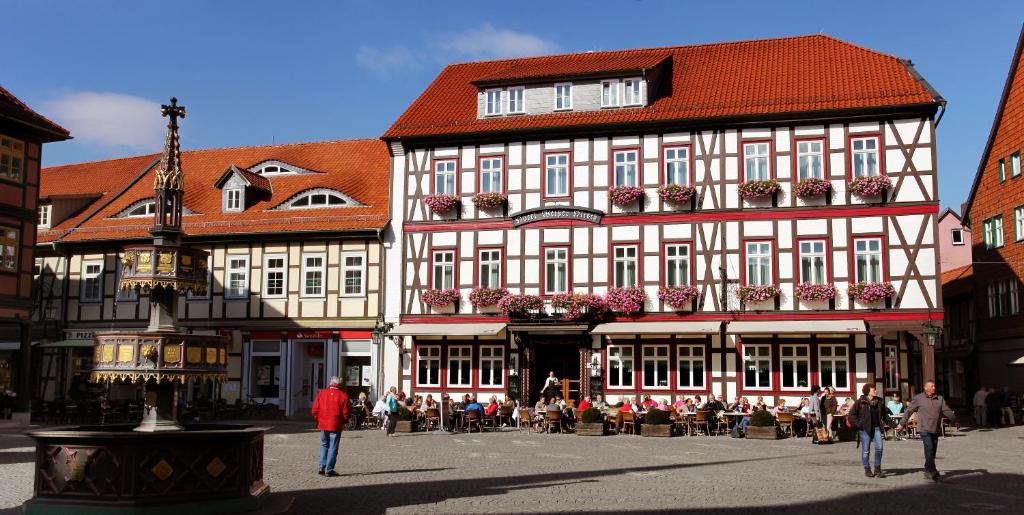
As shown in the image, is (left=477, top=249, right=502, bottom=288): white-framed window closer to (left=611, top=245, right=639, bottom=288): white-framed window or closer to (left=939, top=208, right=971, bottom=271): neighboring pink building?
A: (left=611, top=245, right=639, bottom=288): white-framed window

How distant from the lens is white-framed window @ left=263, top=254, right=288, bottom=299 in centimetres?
3619

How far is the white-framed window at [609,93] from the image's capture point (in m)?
33.9

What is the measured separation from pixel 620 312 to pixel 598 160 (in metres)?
5.01

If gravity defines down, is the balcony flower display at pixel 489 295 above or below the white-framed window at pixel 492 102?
below

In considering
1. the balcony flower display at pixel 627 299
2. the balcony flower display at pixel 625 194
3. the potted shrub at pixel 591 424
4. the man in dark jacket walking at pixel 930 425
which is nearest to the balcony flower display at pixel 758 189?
the balcony flower display at pixel 625 194

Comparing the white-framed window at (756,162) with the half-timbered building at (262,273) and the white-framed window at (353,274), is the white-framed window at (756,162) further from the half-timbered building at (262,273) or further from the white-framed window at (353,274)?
the white-framed window at (353,274)

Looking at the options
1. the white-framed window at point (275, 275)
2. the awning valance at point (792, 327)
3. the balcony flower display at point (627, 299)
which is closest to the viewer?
the awning valance at point (792, 327)

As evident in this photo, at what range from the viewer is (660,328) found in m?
31.2

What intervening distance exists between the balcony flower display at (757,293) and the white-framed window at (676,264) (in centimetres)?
185

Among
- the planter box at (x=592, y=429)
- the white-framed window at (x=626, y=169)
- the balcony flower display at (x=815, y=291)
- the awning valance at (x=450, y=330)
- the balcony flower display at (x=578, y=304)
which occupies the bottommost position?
the planter box at (x=592, y=429)

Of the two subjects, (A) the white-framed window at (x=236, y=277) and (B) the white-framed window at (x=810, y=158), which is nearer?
(B) the white-framed window at (x=810, y=158)

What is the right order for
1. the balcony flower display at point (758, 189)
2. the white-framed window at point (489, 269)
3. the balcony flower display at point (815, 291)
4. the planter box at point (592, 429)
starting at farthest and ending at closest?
the white-framed window at point (489, 269) < the balcony flower display at point (758, 189) < the balcony flower display at point (815, 291) < the planter box at point (592, 429)

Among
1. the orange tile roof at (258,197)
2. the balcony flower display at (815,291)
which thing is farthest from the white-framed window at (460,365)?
the balcony flower display at (815,291)

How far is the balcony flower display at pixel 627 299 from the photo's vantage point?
1256 inches
